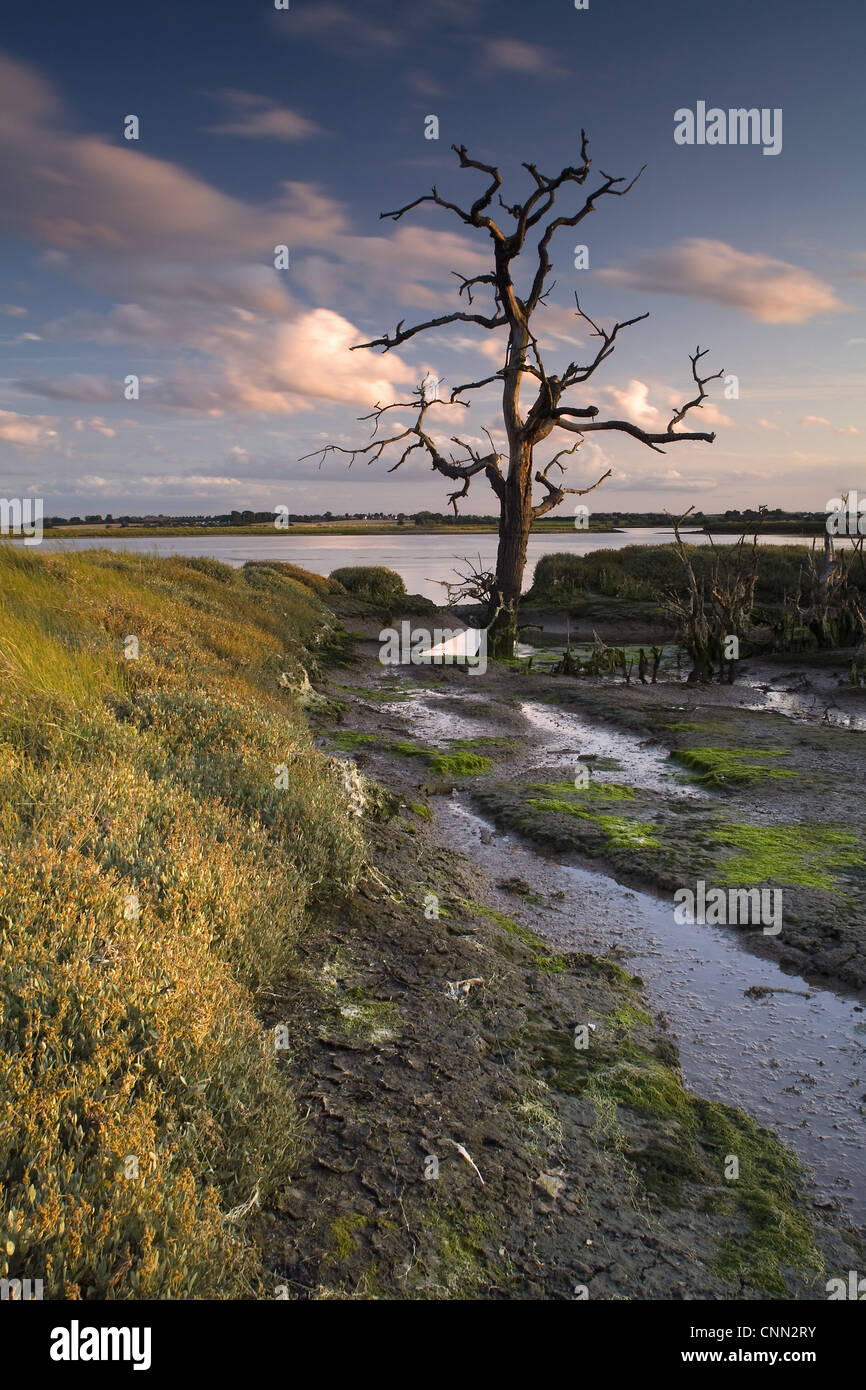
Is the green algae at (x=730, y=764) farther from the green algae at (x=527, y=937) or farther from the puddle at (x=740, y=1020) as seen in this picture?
the green algae at (x=527, y=937)

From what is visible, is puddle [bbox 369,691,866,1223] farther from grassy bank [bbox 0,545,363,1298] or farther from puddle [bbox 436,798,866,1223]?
grassy bank [bbox 0,545,363,1298]

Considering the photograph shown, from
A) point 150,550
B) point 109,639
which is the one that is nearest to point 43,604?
point 109,639

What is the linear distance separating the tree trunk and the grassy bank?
15718 mm

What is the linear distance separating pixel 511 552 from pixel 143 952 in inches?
849

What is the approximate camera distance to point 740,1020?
19.1 ft

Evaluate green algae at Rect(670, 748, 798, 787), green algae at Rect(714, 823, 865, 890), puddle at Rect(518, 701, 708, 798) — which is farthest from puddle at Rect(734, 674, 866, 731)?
green algae at Rect(714, 823, 865, 890)

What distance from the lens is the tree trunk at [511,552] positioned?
23828 millimetres

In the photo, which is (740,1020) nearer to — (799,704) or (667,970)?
(667,970)

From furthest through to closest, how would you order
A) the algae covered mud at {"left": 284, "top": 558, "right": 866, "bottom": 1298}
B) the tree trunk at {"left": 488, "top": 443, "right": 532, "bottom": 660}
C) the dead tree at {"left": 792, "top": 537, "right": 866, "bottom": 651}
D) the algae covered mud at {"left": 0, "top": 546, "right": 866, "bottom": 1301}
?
the tree trunk at {"left": 488, "top": 443, "right": 532, "bottom": 660} → the dead tree at {"left": 792, "top": 537, "right": 866, "bottom": 651} → the algae covered mud at {"left": 284, "top": 558, "right": 866, "bottom": 1298} → the algae covered mud at {"left": 0, "top": 546, "right": 866, "bottom": 1301}

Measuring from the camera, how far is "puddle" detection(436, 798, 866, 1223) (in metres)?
4.62

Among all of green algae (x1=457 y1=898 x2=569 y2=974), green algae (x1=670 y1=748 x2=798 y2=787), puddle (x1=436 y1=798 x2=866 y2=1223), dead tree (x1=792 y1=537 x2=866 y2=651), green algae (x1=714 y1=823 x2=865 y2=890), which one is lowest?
puddle (x1=436 y1=798 x2=866 y2=1223)
